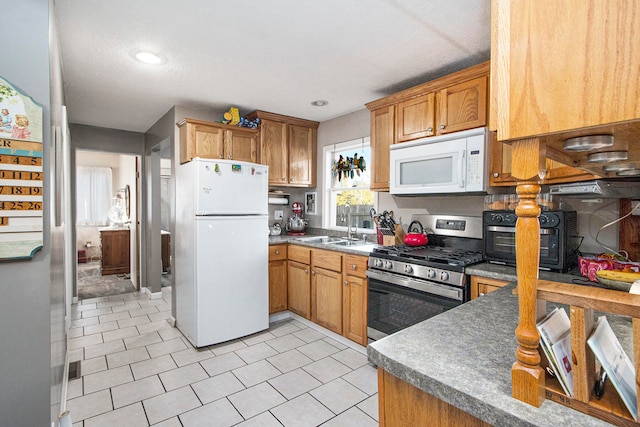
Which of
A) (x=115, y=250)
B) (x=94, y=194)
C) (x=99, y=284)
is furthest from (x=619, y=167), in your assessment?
(x=94, y=194)

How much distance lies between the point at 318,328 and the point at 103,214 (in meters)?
6.36

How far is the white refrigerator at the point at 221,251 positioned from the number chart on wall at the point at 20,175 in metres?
1.58

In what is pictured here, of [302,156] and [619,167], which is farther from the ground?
[302,156]

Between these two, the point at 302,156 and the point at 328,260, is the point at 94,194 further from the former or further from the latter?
the point at 328,260

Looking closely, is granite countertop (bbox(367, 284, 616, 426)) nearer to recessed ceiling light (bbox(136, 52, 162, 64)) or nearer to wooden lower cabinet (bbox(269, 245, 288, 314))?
recessed ceiling light (bbox(136, 52, 162, 64))

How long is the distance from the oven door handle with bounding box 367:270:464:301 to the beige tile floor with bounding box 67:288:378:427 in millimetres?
732

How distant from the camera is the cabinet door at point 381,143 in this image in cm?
298

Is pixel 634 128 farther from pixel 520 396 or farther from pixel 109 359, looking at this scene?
pixel 109 359

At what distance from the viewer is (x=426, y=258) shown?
2.38m

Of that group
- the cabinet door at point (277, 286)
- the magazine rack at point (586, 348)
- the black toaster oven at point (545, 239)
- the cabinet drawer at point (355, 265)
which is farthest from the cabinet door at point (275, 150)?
the magazine rack at point (586, 348)

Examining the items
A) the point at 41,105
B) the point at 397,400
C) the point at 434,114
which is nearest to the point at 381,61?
the point at 434,114

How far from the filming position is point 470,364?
83 centimetres

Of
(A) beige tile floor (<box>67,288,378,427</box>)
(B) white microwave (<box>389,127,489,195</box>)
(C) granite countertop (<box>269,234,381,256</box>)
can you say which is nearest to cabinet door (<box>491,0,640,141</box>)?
(B) white microwave (<box>389,127,489,195</box>)

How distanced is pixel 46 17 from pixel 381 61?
197cm
